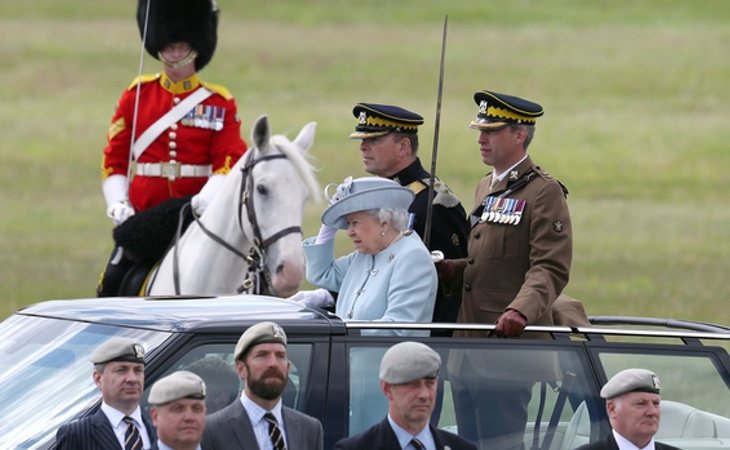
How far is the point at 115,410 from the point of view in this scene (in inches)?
260

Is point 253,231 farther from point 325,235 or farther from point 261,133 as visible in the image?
point 325,235

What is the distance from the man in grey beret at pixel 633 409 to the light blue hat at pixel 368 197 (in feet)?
4.68

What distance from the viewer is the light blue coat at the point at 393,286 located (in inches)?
303

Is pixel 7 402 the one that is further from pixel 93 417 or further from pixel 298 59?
pixel 298 59

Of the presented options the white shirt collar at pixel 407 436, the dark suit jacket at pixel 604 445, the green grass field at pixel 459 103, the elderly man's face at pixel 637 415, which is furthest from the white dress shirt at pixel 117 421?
the green grass field at pixel 459 103

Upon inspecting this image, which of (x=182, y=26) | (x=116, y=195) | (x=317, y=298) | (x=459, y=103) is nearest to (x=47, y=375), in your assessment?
(x=317, y=298)

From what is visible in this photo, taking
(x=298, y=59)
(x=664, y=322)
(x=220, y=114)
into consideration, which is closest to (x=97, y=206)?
(x=298, y=59)

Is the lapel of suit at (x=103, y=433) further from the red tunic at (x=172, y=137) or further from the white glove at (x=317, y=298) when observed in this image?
the red tunic at (x=172, y=137)

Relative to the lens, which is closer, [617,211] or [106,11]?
[617,211]

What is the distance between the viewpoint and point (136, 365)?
6598 mm

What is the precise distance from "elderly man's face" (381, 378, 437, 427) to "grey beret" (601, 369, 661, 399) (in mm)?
647

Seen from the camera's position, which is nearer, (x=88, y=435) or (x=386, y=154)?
(x=88, y=435)

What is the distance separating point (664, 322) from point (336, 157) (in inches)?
1083

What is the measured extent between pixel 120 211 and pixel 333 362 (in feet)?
17.4
